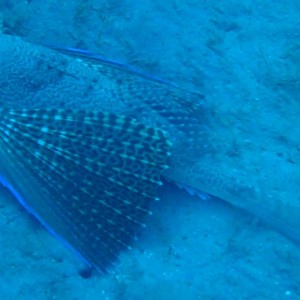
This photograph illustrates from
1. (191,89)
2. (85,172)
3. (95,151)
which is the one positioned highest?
(191,89)

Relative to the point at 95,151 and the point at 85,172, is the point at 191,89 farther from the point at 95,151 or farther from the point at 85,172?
the point at 85,172

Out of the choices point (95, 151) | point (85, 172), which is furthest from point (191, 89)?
point (85, 172)

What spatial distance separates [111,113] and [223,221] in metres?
1.58

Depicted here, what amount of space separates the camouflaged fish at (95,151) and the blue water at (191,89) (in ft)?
0.68

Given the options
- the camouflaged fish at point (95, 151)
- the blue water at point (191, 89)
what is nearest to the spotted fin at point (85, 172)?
the camouflaged fish at point (95, 151)

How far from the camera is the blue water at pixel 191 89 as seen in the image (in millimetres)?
3963

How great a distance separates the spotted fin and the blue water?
22 cm

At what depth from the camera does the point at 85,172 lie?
4.07m

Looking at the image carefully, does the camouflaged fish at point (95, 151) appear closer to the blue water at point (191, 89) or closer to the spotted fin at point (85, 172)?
the spotted fin at point (85, 172)

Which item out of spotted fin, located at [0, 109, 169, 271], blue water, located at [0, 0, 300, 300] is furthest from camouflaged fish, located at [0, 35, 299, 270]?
blue water, located at [0, 0, 300, 300]

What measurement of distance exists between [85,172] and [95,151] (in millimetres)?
219

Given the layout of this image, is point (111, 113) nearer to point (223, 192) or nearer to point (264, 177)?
point (223, 192)

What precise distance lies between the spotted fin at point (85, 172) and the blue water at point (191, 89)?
8.8 inches

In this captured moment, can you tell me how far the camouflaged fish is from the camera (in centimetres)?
400
